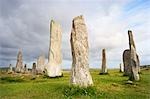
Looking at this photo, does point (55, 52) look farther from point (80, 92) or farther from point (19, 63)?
point (19, 63)

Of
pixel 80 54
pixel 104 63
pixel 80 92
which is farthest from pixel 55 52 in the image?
pixel 80 92

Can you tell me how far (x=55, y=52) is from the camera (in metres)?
38.7

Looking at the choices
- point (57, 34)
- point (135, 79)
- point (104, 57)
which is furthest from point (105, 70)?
point (135, 79)

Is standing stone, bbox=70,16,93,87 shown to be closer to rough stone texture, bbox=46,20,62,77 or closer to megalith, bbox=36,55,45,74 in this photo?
rough stone texture, bbox=46,20,62,77

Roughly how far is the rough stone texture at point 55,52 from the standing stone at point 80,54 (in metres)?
14.9

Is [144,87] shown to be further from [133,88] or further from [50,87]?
[50,87]

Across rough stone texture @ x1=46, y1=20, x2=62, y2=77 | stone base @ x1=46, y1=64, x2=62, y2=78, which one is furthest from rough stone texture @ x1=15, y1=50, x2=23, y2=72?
stone base @ x1=46, y1=64, x2=62, y2=78

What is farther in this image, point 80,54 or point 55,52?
point 55,52

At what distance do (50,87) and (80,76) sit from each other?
321 centimetres

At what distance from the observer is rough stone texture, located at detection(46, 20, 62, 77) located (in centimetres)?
3766

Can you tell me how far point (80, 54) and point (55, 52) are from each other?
16443 millimetres

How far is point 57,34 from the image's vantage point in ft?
129

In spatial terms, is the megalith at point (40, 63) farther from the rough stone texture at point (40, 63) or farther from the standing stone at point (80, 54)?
the standing stone at point (80, 54)

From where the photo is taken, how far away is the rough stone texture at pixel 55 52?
37656 millimetres
